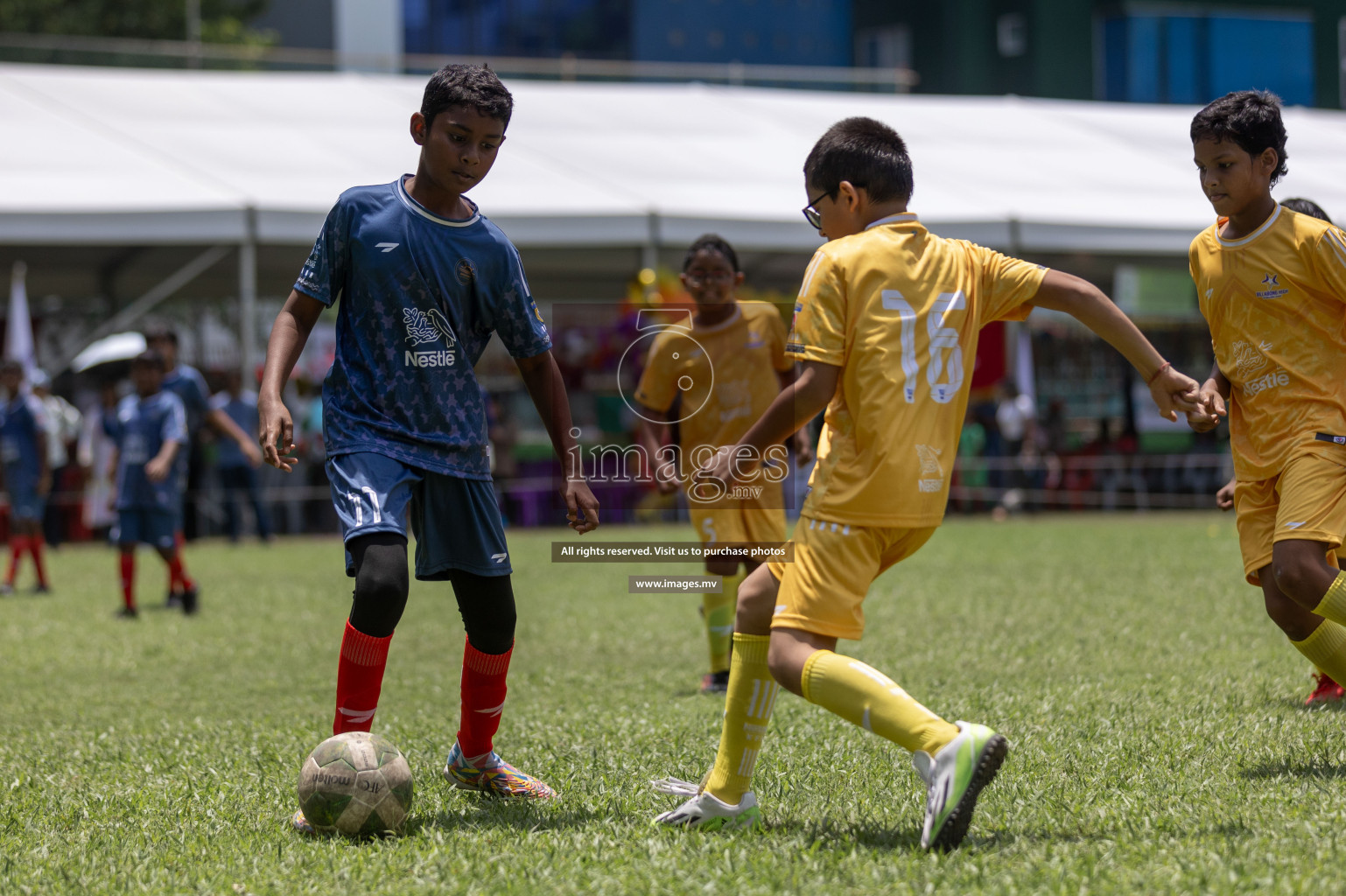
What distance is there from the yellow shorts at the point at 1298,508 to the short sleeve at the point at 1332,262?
0.57 m

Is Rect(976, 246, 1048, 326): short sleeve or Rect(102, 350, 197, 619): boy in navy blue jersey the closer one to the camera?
Rect(976, 246, 1048, 326): short sleeve

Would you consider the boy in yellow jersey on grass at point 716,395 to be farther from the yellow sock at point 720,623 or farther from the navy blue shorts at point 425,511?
the navy blue shorts at point 425,511

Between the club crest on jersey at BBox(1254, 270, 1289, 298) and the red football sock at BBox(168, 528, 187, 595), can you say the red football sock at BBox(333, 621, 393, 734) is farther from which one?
the red football sock at BBox(168, 528, 187, 595)

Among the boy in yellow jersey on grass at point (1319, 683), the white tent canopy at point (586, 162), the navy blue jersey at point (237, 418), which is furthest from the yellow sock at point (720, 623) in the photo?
the white tent canopy at point (586, 162)

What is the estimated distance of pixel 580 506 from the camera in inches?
171

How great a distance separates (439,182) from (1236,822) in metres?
2.88

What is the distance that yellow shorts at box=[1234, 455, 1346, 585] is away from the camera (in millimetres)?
4570

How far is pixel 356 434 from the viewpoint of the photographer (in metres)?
4.21

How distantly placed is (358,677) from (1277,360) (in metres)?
3.19

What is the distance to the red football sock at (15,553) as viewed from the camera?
43.5 feet

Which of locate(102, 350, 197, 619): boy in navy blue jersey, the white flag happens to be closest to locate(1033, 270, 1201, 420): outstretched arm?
locate(102, 350, 197, 619): boy in navy blue jersey

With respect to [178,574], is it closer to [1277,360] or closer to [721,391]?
[721,391]

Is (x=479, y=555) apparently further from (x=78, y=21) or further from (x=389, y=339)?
(x=78, y=21)

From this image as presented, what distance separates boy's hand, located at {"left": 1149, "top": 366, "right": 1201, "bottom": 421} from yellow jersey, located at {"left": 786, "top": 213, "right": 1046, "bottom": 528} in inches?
23.4
